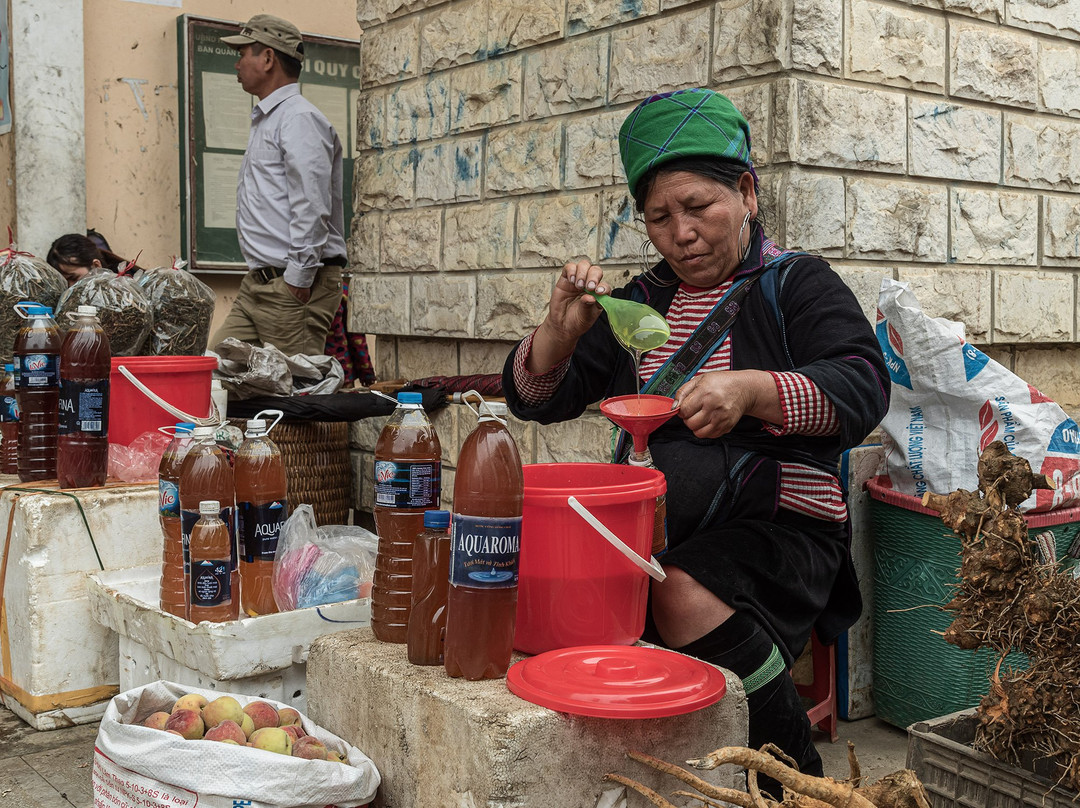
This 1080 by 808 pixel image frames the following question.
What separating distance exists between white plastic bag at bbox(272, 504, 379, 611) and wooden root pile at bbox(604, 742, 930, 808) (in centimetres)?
121

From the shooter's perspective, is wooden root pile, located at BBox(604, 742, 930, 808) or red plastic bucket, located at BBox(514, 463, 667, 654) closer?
wooden root pile, located at BBox(604, 742, 930, 808)

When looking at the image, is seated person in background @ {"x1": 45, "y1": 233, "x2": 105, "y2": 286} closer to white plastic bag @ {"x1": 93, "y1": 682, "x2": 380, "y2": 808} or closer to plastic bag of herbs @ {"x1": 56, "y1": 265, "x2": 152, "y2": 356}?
plastic bag of herbs @ {"x1": 56, "y1": 265, "x2": 152, "y2": 356}

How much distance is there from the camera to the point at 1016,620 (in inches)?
68.6

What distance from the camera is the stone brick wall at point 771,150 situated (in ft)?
10.4

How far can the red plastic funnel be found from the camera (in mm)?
2039

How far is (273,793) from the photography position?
180 centimetres

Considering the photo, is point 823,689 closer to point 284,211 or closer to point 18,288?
point 18,288

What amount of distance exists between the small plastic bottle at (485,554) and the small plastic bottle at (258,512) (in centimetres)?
95

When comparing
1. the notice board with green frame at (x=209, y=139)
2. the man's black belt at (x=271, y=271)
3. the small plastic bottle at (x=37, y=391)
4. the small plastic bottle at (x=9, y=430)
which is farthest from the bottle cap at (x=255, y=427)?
the notice board with green frame at (x=209, y=139)

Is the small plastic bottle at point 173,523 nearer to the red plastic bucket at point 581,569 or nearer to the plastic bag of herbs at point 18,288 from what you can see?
the red plastic bucket at point 581,569

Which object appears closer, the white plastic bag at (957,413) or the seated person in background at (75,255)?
the white plastic bag at (957,413)

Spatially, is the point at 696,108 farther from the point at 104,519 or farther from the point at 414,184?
the point at 414,184

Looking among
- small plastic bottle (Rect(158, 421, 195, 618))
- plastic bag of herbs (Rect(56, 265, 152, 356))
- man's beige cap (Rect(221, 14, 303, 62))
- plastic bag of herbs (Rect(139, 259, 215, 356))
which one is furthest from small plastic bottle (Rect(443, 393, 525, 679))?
man's beige cap (Rect(221, 14, 303, 62))

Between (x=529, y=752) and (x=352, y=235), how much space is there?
155 inches
